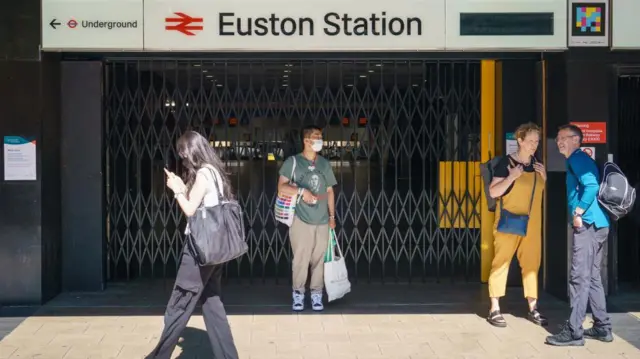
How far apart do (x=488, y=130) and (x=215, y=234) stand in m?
4.85

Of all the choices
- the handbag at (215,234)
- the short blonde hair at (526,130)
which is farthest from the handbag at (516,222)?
the handbag at (215,234)

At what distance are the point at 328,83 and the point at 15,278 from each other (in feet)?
13.3

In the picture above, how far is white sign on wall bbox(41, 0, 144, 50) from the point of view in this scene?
791cm

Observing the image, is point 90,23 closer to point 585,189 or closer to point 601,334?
point 585,189

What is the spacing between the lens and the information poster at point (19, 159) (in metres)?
7.94

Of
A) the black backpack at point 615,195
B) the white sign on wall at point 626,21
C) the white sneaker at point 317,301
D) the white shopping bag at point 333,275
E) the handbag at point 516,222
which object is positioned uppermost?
the white sign on wall at point 626,21

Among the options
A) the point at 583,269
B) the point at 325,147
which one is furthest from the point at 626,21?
the point at 325,147

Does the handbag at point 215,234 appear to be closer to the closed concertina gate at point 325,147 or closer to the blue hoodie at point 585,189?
the blue hoodie at point 585,189

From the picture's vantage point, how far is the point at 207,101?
365 inches

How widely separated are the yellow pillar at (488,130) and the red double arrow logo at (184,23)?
3.48 metres

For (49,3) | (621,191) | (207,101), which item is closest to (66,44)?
(49,3)

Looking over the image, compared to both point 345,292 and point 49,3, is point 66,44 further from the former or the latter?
point 345,292

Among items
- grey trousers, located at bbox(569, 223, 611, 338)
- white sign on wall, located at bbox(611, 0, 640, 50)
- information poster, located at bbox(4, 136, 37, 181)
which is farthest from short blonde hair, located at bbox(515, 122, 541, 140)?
information poster, located at bbox(4, 136, 37, 181)

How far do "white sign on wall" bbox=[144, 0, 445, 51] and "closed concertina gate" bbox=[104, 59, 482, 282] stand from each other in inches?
39.5
